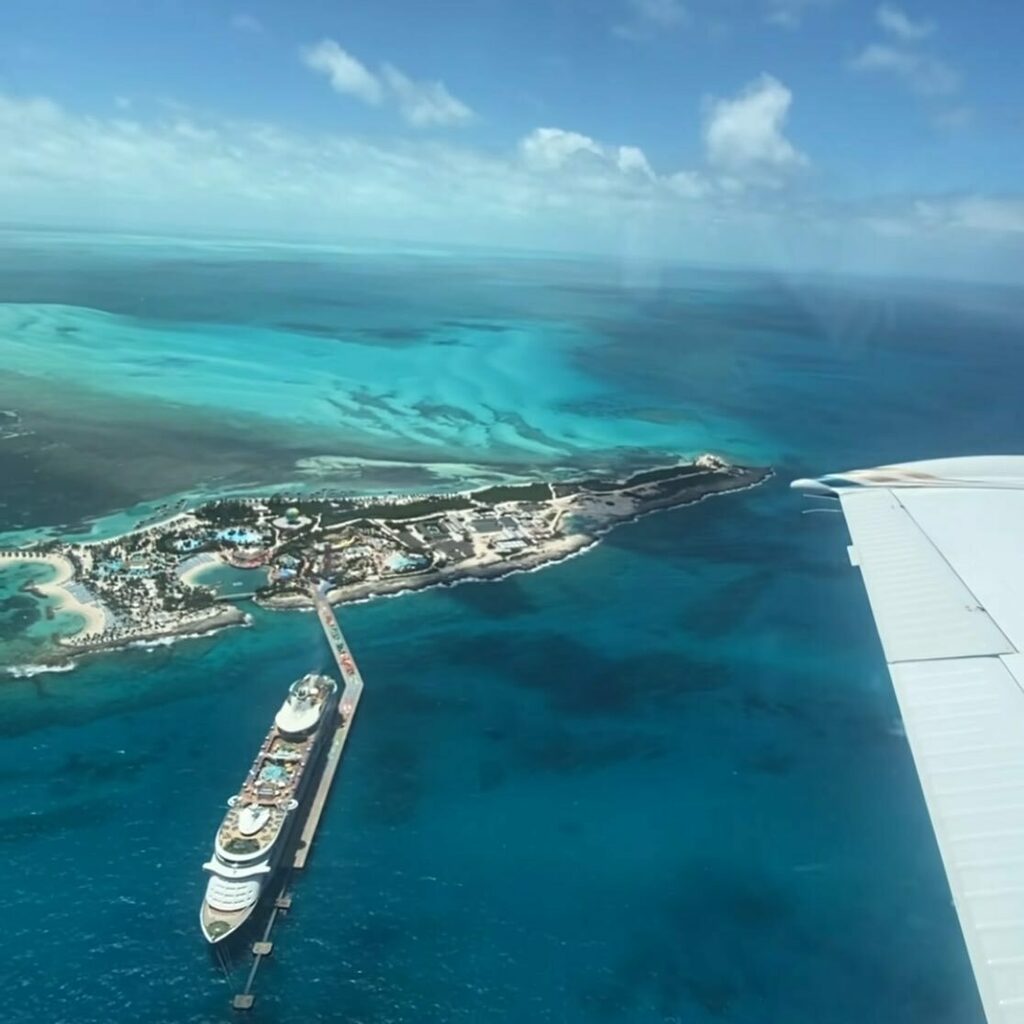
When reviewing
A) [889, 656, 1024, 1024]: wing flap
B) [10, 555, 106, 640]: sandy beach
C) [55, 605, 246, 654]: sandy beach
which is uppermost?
[889, 656, 1024, 1024]: wing flap

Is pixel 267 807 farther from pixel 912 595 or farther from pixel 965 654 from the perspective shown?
pixel 965 654

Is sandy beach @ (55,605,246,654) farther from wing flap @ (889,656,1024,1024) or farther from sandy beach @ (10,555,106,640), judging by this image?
wing flap @ (889,656,1024,1024)

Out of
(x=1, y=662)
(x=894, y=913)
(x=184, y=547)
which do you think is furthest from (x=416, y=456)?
(x=894, y=913)

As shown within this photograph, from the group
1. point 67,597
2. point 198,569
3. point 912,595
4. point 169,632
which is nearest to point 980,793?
point 912,595

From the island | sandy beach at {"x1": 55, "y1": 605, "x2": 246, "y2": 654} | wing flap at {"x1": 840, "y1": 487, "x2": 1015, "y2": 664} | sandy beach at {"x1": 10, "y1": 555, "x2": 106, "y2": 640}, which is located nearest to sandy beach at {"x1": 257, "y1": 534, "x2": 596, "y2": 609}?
the island

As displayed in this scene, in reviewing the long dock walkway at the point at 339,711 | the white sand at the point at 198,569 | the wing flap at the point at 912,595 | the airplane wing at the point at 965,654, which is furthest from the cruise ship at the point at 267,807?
the wing flap at the point at 912,595
